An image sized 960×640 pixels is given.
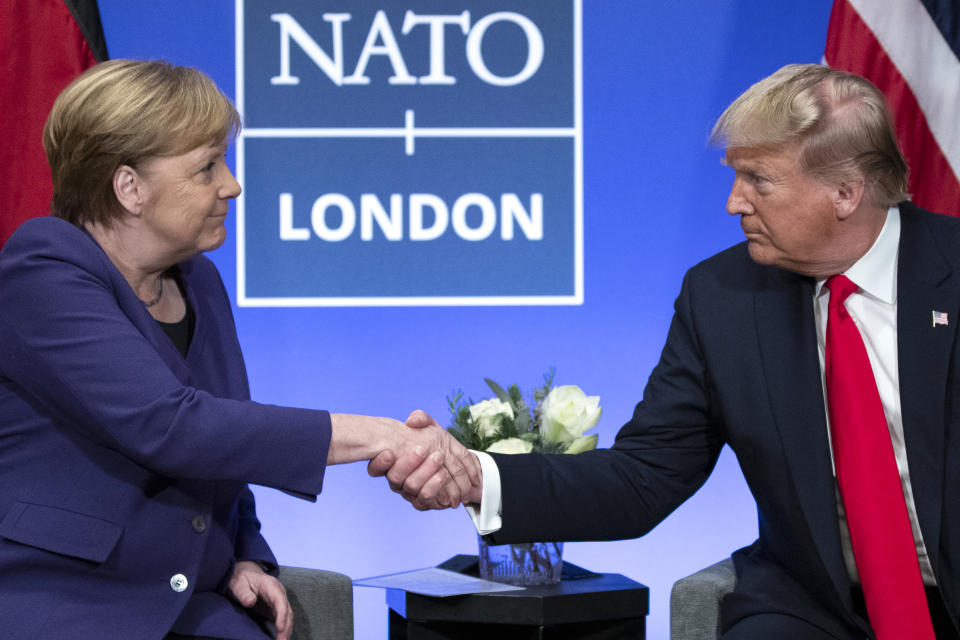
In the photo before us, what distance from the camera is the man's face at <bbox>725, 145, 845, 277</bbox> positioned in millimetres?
1918

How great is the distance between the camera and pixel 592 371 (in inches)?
126

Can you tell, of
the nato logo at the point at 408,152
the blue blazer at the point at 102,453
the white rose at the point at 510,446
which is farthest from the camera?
the nato logo at the point at 408,152

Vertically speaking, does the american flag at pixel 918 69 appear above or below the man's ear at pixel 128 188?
above

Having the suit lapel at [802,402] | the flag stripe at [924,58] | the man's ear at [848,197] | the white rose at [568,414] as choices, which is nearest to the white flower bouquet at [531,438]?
the white rose at [568,414]

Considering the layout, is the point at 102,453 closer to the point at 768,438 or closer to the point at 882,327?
the point at 768,438

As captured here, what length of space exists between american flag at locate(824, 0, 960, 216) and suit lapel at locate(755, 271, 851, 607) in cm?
120

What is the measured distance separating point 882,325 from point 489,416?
0.84 m

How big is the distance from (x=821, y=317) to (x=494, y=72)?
4.87 ft

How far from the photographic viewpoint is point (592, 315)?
3.20m

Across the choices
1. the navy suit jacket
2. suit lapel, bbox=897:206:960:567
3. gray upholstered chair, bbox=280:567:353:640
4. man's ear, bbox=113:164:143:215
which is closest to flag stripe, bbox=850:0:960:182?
the navy suit jacket

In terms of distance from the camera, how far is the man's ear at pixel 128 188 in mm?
1831

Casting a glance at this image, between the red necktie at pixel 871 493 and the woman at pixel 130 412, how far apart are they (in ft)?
2.64

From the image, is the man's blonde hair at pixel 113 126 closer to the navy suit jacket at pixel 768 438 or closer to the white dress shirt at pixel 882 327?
the navy suit jacket at pixel 768 438

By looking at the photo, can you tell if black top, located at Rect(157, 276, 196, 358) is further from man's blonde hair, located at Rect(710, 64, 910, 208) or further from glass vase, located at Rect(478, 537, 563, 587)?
man's blonde hair, located at Rect(710, 64, 910, 208)
